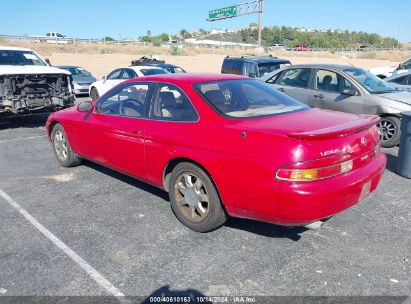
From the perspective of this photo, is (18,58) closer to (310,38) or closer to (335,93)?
(335,93)

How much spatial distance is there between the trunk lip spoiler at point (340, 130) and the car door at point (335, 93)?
12.7 feet

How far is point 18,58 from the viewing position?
975 centimetres

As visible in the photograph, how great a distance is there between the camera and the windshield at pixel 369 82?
751cm

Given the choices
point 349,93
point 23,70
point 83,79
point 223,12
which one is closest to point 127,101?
point 349,93

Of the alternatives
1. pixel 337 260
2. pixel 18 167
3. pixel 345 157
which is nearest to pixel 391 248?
pixel 337 260

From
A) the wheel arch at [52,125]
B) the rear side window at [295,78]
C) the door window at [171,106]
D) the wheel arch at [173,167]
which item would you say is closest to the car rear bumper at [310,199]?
the wheel arch at [173,167]

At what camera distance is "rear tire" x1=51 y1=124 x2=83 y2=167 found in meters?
5.80

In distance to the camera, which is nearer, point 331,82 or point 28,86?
point 331,82

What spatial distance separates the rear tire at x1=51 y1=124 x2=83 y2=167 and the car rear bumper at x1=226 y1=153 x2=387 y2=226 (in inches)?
137

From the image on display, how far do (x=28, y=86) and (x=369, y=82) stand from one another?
293 inches

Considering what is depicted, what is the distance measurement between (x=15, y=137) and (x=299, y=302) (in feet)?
24.7

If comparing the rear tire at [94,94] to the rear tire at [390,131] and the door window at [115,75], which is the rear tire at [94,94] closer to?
the door window at [115,75]

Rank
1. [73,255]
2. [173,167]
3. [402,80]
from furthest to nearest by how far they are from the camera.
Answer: [402,80], [173,167], [73,255]

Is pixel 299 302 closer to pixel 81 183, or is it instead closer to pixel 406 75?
pixel 81 183
